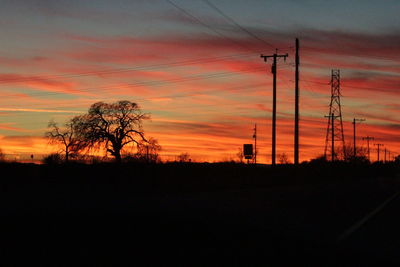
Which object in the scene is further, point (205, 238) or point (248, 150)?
point (248, 150)

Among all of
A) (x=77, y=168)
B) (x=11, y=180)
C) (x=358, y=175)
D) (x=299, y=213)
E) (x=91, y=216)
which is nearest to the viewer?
(x=91, y=216)

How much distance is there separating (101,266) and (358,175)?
89.7 metres

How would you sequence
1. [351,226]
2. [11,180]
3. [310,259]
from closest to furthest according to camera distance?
[310,259] → [351,226] → [11,180]

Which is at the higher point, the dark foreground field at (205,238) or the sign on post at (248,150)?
the sign on post at (248,150)

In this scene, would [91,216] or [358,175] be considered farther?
[358,175]

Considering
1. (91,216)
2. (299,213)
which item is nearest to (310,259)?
(91,216)

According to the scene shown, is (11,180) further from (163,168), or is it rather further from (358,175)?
(358,175)

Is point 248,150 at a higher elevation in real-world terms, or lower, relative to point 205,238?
higher

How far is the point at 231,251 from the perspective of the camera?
12.3 metres

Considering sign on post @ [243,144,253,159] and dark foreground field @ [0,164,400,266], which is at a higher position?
sign on post @ [243,144,253,159]

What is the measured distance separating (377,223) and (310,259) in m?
8.77

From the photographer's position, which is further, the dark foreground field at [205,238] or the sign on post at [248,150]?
the sign on post at [248,150]

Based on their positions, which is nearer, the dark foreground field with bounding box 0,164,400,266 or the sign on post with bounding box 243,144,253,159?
the dark foreground field with bounding box 0,164,400,266

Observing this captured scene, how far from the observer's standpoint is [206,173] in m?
59.6
